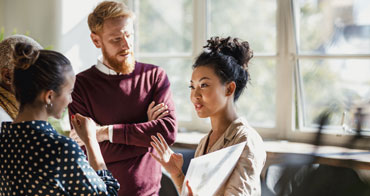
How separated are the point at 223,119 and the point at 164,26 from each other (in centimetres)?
215

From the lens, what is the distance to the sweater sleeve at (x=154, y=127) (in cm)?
180

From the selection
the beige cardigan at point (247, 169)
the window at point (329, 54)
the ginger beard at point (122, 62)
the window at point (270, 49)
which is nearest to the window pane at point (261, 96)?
the window at point (270, 49)

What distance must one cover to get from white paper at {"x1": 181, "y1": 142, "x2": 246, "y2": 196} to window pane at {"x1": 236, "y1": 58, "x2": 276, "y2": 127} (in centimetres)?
189

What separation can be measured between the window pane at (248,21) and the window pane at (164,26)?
222 millimetres

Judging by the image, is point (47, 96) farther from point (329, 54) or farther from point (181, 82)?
point (181, 82)

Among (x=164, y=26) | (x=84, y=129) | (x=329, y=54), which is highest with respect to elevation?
(x=164, y=26)

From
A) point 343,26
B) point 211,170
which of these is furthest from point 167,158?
point 343,26

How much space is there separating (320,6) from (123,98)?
168 centimetres

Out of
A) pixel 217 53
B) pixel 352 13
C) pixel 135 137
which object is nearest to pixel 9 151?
pixel 135 137

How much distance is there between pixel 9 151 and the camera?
1153 millimetres

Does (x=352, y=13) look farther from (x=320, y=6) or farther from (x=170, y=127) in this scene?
(x=170, y=127)

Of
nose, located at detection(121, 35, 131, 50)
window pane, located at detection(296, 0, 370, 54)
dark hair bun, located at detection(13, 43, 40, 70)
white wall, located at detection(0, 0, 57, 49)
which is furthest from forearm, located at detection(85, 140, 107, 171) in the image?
white wall, located at detection(0, 0, 57, 49)

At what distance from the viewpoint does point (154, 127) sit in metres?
1.86

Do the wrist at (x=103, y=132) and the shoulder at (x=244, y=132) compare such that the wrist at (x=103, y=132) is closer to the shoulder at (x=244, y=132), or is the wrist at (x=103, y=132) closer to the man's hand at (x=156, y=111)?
the man's hand at (x=156, y=111)
